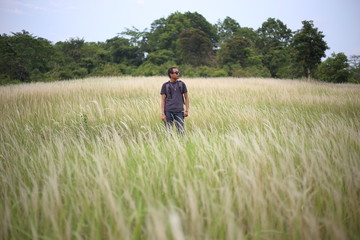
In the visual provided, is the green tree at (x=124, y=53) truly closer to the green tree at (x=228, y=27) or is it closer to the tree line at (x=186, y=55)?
the tree line at (x=186, y=55)

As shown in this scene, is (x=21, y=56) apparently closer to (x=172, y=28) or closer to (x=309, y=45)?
(x=172, y=28)

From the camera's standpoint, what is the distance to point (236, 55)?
36094 mm

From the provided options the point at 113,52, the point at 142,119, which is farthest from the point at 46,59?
the point at 142,119

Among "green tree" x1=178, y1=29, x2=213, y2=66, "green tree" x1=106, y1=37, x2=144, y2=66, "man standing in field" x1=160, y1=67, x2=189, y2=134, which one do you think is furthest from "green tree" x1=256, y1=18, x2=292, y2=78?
"man standing in field" x1=160, y1=67, x2=189, y2=134

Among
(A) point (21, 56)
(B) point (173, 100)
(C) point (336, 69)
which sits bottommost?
(B) point (173, 100)

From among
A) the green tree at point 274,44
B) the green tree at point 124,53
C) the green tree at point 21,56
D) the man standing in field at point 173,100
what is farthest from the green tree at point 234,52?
the man standing in field at point 173,100

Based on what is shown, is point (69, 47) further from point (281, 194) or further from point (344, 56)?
point (344, 56)

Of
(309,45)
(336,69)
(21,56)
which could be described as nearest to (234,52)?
(309,45)

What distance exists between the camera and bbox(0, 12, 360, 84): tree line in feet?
85.9

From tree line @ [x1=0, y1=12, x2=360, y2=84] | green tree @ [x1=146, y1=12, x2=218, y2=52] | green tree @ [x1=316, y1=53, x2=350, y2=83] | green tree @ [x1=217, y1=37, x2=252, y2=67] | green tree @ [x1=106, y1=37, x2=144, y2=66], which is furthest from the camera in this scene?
green tree @ [x1=146, y1=12, x2=218, y2=52]

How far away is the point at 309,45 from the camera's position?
75.6ft

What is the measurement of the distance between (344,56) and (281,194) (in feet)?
135

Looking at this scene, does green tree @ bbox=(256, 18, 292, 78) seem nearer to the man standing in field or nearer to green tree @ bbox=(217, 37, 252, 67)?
green tree @ bbox=(217, 37, 252, 67)

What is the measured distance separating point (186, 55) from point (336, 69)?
26.8m
